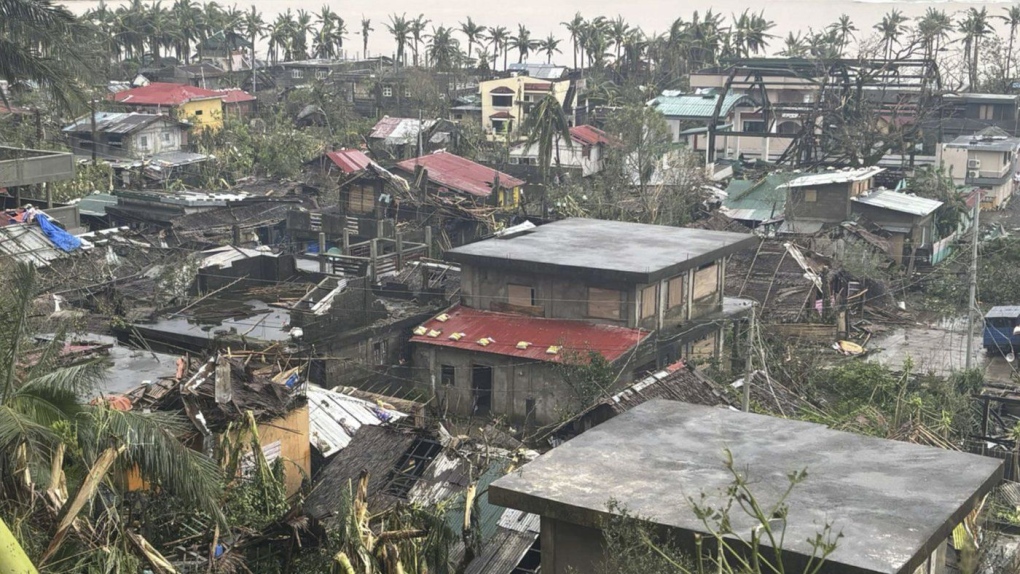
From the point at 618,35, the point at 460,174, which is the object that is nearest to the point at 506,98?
the point at 460,174

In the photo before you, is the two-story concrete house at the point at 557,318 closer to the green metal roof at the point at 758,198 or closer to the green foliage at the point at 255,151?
the green metal roof at the point at 758,198

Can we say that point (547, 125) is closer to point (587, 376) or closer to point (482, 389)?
point (482, 389)

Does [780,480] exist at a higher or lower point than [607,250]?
higher

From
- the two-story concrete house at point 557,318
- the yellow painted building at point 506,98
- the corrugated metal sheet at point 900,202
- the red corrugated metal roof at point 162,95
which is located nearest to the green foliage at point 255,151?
the red corrugated metal roof at point 162,95

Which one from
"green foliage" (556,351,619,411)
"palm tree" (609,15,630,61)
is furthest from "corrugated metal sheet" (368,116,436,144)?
"green foliage" (556,351,619,411)

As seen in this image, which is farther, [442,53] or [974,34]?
[442,53]

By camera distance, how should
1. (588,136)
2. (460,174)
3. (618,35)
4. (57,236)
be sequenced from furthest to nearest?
(618,35)
(588,136)
(460,174)
(57,236)

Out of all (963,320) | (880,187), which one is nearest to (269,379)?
(963,320)
